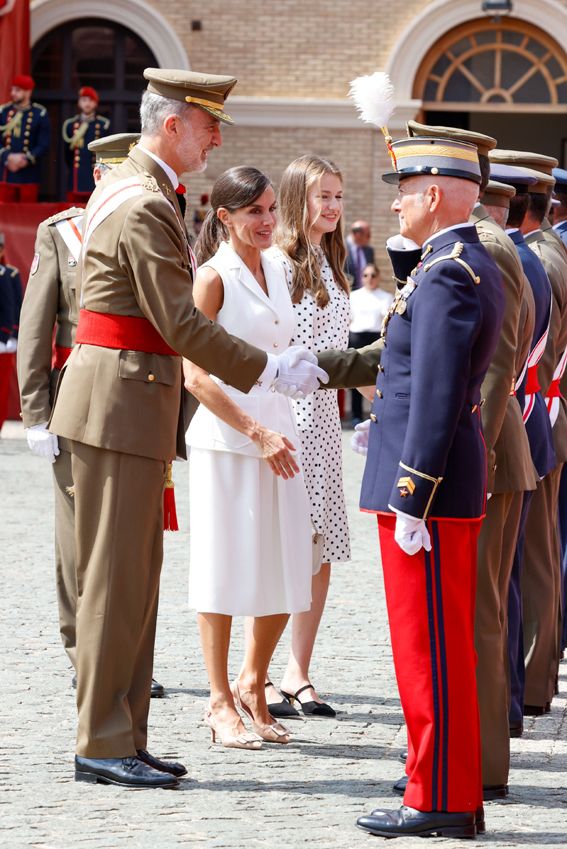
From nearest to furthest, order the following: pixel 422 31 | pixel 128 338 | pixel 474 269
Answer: pixel 474 269 → pixel 128 338 → pixel 422 31

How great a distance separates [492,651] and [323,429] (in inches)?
55.6

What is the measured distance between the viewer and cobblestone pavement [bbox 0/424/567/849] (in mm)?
4160

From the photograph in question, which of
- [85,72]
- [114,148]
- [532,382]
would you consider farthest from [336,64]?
[532,382]

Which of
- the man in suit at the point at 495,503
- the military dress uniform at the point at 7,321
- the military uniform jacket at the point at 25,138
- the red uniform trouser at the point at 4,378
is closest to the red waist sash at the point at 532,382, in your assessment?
the man in suit at the point at 495,503

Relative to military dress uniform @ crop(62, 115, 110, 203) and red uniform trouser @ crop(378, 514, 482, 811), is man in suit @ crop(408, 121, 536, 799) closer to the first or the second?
red uniform trouser @ crop(378, 514, 482, 811)

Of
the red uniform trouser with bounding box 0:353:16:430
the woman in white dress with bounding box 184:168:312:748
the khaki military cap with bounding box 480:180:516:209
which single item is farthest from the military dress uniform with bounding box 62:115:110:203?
the khaki military cap with bounding box 480:180:516:209

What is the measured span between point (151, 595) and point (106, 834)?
0.80 metres

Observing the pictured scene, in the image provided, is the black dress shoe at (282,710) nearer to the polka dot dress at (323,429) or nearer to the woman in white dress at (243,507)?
the woman in white dress at (243,507)

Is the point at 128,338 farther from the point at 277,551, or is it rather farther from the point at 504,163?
the point at 504,163

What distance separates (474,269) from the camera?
13.3 ft

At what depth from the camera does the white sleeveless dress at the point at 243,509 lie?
16.9 ft

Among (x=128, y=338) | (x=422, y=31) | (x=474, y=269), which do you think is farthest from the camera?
(x=422, y=31)

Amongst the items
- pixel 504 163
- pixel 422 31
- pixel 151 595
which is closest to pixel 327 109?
pixel 422 31

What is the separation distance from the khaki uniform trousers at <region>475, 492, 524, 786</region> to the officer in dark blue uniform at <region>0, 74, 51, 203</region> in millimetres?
13324
